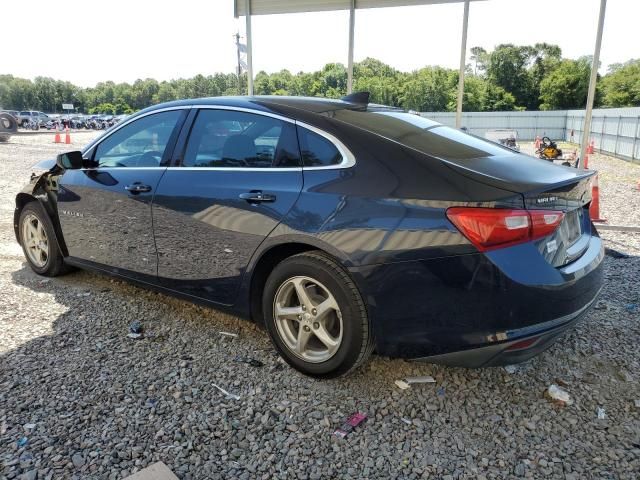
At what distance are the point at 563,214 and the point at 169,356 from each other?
2.56 m

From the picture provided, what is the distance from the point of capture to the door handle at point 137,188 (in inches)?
147

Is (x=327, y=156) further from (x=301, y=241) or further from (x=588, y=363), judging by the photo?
(x=588, y=363)

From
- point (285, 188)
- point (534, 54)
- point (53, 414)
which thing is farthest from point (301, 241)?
point (534, 54)

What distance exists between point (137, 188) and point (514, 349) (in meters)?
2.81

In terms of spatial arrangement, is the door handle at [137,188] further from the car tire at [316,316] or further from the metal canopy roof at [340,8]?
the metal canopy roof at [340,8]

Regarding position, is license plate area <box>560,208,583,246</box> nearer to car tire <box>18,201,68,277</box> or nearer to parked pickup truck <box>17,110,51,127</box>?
car tire <box>18,201,68,277</box>

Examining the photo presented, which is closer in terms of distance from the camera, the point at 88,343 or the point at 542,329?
the point at 542,329

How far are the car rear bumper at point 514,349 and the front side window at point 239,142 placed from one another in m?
1.42

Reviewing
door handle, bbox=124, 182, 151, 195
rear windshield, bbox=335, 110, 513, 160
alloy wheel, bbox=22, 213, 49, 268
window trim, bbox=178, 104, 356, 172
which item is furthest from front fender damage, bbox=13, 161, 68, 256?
rear windshield, bbox=335, 110, 513, 160

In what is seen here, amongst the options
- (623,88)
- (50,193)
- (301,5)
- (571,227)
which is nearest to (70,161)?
(50,193)

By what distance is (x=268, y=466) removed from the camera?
2.37 m

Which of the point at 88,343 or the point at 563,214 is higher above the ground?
the point at 563,214

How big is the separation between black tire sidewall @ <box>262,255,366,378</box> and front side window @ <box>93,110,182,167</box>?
1.41m

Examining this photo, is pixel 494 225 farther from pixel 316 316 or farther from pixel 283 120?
pixel 283 120
